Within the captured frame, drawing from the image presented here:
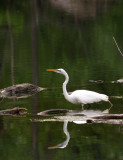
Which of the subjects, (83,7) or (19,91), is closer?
(19,91)

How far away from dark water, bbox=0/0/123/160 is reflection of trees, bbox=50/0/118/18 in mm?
109

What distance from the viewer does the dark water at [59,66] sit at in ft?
36.1

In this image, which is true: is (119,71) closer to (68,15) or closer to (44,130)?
(44,130)

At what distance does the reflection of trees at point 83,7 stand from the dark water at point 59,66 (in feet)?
0.36

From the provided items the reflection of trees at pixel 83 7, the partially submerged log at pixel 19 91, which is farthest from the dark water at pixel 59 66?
the partially submerged log at pixel 19 91

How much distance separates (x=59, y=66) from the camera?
76.2 ft

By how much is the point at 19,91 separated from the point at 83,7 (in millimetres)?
36874

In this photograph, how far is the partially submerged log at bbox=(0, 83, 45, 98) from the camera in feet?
54.6

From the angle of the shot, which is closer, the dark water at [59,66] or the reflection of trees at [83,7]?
the dark water at [59,66]

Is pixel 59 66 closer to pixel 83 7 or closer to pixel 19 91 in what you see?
pixel 19 91

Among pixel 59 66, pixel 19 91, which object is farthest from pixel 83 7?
pixel 19 91

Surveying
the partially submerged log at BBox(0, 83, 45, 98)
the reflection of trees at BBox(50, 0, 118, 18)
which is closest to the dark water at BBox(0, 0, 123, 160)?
the reflection of trees at BBox(50, 0, 118, 18)

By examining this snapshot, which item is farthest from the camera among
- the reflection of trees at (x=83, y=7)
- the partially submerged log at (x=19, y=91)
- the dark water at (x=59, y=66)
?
the reflection of trees at (x=83, y=7)

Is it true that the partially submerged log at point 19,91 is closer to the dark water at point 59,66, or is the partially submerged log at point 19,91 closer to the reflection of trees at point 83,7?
the dark water at point 59,66
